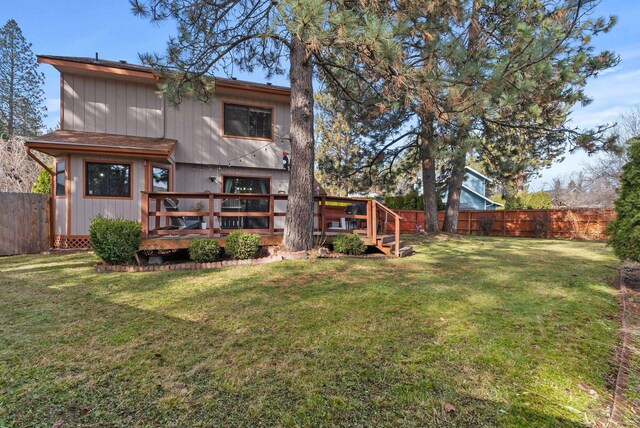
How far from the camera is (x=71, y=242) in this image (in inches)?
325

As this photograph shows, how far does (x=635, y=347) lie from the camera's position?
106 inches

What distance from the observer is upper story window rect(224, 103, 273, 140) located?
10.1 meters

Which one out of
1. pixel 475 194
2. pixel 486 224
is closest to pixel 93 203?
pixel 486 224

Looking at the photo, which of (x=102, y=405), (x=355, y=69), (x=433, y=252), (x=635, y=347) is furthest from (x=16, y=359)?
(x=433, y=252)

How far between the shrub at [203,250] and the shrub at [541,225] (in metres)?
16.3

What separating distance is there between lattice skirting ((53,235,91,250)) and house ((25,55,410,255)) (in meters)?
0.02

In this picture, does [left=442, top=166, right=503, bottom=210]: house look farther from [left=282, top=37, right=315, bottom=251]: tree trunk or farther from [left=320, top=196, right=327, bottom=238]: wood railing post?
[left=282, top=37, right=315, bottom=251]: tree trunk

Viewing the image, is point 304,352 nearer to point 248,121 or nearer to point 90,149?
point 90,149

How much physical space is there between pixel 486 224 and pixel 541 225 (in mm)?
2479

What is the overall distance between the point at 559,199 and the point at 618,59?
728 inches

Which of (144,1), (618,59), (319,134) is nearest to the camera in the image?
(144,1)

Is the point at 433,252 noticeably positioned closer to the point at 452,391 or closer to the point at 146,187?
the point at 452,391

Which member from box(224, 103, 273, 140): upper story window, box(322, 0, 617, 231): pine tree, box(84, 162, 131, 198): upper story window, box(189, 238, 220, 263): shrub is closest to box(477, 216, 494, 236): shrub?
box(322, 0, 617, 231): pine tree

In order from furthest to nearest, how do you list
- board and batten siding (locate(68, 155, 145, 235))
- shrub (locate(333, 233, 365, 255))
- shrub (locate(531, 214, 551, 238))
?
shrub (locate(531, 214, 551, 238)), board and batten siding (locate(68, 155, 145, 235)), shrub (locate(333, 233, 365, 255))
